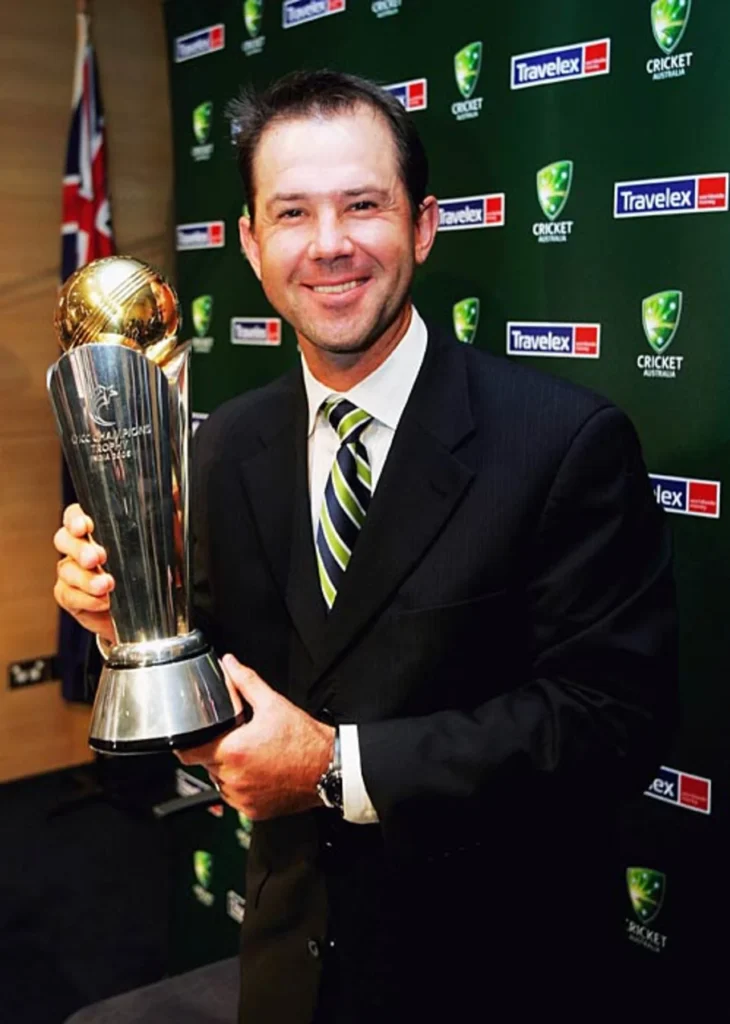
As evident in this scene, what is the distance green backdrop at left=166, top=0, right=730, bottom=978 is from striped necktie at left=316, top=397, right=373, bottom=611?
70 cm

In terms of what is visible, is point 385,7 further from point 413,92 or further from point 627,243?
point 627,243

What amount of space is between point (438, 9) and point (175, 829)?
204 centimetres

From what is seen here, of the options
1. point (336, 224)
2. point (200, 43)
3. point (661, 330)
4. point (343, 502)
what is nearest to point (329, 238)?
point (336, 224)

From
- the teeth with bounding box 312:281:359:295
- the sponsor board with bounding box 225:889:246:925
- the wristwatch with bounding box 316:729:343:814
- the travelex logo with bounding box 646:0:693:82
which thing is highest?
the travelex logo with bounding box 646:0:693:82

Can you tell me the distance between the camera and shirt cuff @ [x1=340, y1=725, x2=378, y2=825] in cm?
117

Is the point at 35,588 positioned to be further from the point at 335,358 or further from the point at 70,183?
the point at 335,358

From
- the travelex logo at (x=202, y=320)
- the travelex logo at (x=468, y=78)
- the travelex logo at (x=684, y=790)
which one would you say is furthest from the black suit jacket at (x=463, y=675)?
the travelex logo at (x=202, y=320)

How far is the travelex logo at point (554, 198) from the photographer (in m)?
1.96

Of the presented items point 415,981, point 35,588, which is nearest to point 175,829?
point 35,588

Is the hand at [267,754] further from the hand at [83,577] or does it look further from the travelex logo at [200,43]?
the travelex logo at [200,43]

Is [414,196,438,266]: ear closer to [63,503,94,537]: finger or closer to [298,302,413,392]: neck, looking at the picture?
[298,302,413,392]: neck

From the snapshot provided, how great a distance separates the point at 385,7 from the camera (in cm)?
230

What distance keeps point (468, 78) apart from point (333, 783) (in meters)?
1.47

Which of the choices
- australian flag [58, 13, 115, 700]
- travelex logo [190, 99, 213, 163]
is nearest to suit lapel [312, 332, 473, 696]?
travelex logo [190, 99, 213, 163]
